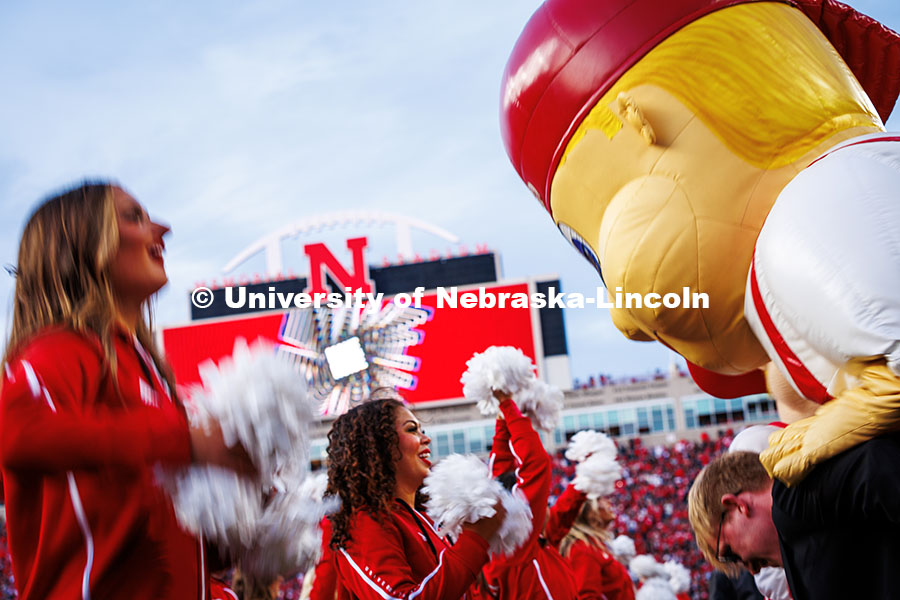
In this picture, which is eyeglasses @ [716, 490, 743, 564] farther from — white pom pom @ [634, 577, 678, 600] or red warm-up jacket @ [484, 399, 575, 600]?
white pom pom @ [634, 577, 678, 600]

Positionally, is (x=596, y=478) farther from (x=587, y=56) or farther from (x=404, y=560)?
(x=587, y=56)

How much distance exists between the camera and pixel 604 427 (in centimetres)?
2564

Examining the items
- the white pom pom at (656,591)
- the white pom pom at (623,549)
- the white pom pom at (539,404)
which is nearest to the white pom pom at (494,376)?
the white pom pom at (539,404)

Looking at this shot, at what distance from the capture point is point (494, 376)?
3664 mm

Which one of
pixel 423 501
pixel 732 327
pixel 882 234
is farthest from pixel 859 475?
pixel 423 501

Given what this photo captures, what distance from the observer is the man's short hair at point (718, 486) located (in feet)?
7.50

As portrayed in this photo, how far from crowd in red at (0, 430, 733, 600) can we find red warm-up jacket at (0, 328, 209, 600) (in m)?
18.6

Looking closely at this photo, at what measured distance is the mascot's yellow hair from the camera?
2367 mm

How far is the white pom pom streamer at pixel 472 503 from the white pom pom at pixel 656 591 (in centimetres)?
399

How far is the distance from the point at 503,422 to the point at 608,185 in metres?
1.48

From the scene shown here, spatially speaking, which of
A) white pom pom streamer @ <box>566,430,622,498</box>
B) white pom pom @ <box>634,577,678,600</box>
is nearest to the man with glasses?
white pom pom streamer @ <box>566,430,622,498</box>

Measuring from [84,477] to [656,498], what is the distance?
23244 mm

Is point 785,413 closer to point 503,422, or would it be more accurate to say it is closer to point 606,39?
point 503,422

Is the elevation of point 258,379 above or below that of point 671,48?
→ below
